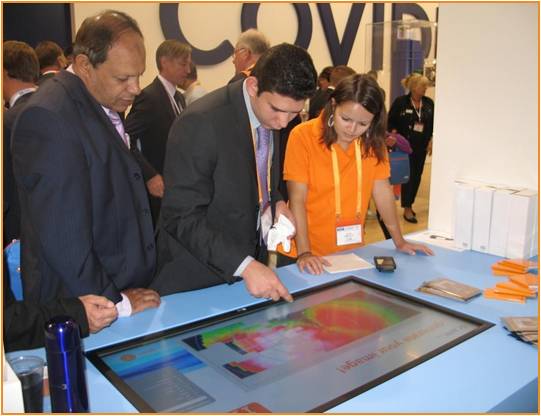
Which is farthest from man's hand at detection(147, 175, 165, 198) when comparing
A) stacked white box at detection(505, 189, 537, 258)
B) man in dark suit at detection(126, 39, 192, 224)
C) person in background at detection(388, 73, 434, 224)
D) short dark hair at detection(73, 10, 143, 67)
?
person in background at detection(388, 73, 434, 224)

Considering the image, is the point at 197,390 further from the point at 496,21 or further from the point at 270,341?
the point at 496,21

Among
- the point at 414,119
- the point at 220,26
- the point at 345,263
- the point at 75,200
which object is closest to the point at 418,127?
the point at 414,119

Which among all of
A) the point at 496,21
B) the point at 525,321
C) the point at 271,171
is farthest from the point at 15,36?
the point at 525,321

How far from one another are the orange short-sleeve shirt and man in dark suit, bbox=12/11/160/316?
0.75 m

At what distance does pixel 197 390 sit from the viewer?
119 cm

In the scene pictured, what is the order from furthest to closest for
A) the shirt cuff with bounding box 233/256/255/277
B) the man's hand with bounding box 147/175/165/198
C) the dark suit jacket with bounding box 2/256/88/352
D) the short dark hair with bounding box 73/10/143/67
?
the man's hand with bounding box 147/175/165/198, the shirt cuff with bounding box 233/256/255/277, the short dark hair with bounding box 73/10/143/67, the dark suit jacket with bounding box 2/256/88/352

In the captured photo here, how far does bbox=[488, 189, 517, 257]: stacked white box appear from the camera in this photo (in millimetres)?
2193

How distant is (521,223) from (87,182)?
1671 millimetres

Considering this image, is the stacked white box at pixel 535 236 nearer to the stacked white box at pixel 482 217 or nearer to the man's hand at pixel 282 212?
the stacked white box at pixel 482 217

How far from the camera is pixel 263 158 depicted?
193 cm

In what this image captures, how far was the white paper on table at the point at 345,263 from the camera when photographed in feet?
6.48

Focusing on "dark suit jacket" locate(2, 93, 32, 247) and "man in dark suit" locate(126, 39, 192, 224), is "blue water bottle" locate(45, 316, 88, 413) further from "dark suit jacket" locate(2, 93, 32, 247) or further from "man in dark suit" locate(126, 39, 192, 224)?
"man in dark suit" locate(126, 39, 192, 224)

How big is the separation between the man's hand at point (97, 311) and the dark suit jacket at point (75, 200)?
0.10 m

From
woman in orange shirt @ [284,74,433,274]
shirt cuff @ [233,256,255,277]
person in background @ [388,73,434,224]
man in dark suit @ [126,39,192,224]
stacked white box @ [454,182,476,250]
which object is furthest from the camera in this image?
person in background @ [388,73,434,224]
